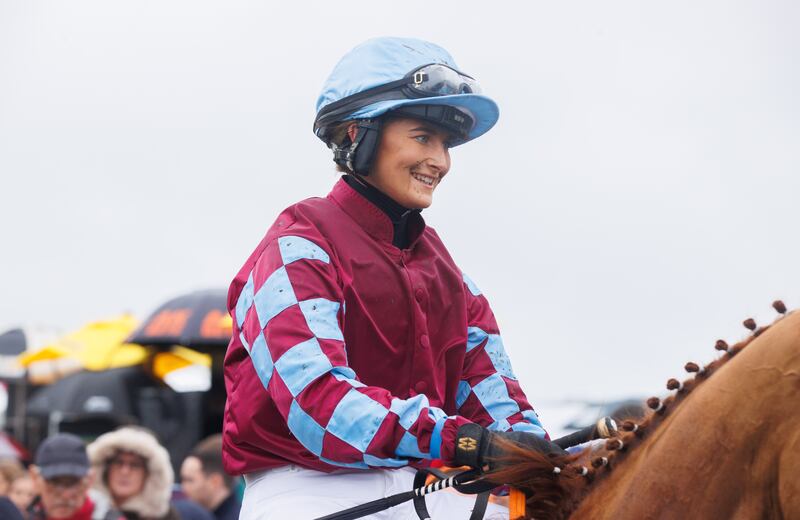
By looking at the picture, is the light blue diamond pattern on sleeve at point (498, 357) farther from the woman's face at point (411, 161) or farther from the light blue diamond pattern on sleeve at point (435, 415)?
the light blue diamond pattern on sleeve at point (435, 415)

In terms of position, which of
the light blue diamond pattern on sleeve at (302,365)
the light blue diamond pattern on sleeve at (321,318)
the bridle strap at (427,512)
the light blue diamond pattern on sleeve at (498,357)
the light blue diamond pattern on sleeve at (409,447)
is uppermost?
the light blue diamond pattern on sleeve at (321,318)

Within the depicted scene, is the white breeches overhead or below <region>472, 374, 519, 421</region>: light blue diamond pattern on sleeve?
below

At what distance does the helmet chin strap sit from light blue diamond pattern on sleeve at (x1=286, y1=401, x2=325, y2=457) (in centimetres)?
75

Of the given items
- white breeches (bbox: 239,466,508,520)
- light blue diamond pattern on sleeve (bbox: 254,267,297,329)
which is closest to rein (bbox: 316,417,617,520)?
white breeches (bbox: 239,466,508,520)

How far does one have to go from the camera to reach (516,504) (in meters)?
2.67

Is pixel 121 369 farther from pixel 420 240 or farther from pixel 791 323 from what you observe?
pixel 791 323

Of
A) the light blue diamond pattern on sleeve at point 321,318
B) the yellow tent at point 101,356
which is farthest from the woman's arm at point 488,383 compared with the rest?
the yellow tent at point 101,356

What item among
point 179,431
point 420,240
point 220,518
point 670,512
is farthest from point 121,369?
point 670,512

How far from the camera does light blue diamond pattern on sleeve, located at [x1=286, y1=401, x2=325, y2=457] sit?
2801 millimetres

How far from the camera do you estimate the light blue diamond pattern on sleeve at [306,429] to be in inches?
110

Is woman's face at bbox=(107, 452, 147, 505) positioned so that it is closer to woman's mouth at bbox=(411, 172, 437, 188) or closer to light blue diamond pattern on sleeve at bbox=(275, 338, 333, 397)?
woman's mouth at bbox=(411, 172, 437, 188)

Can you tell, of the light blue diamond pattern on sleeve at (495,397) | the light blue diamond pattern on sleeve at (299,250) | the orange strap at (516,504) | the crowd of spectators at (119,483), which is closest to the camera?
the orange strap at (516,504)

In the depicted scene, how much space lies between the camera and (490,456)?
267 cm

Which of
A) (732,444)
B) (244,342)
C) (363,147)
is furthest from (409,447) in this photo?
(363,147)
